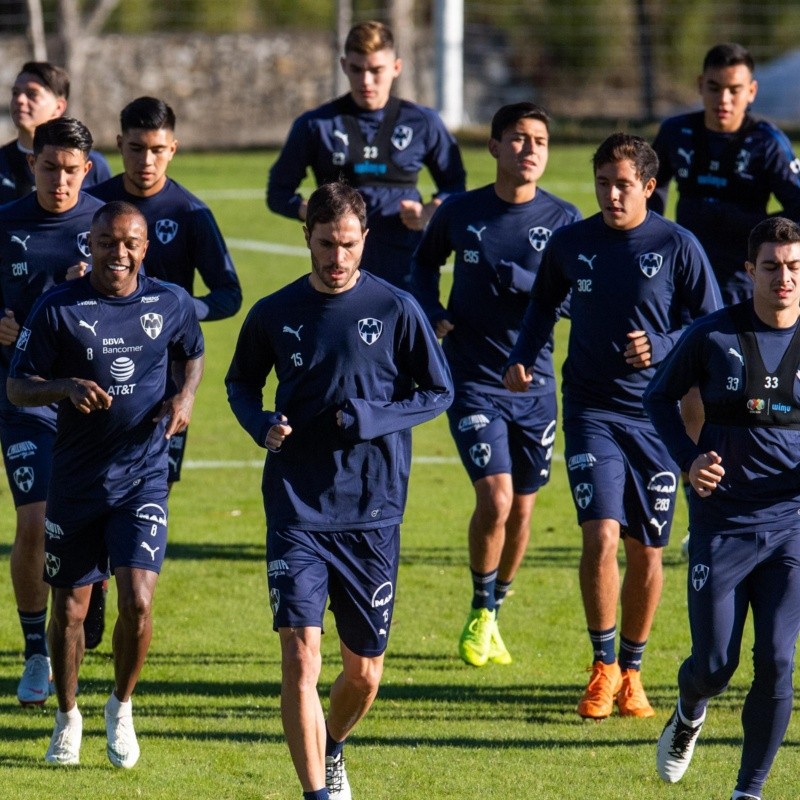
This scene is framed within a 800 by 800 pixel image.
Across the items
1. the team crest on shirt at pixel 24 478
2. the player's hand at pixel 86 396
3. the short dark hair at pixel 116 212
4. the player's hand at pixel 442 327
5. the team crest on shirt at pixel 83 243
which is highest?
the short dark hair at pixel 116 212

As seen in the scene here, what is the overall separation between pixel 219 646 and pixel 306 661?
2.65 meters

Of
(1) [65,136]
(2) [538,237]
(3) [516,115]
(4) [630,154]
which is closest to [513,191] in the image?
(2) [538,237]

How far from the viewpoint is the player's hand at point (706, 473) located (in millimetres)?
6074

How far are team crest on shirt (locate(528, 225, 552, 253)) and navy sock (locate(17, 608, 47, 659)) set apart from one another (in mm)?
3222

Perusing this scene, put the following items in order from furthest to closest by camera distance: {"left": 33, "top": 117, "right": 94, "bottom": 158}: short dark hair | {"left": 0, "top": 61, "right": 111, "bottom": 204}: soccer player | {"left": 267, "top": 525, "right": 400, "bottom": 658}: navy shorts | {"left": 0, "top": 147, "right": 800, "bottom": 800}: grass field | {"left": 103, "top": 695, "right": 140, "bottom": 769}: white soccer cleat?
{"left": 0, "top": 61, "right": 111, "bottom": 204}: soccer player → {"left": 33, "top": 117, "right": 94, "bottom": 158}: short dark hair → {"left": 103, "top": 695, "right": 140, "bottom": 769}: white soccer cleat → {"left": 0, "top": 147, "right": 800, "bottom": 800}: grass field → {"left": 267, "top": 525, "right": 400, "bottom": 658}: navy shorts

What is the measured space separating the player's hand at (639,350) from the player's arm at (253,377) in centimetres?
190

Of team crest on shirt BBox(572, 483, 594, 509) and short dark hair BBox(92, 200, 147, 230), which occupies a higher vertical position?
short dark hair BBox(92, 200, 147, 230)

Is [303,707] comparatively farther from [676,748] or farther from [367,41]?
[367,41]

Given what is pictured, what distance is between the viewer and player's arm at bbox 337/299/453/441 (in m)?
6.14

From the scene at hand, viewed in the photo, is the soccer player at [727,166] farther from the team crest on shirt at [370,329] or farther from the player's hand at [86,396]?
the player's hand at [86,396]

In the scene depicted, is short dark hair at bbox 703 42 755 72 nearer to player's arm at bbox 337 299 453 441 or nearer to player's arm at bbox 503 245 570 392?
player's arm at bbox 503 245 570 392

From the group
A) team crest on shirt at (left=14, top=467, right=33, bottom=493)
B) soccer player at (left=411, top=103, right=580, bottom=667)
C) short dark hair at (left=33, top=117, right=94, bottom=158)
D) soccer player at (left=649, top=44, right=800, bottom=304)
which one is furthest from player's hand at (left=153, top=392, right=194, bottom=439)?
soccer player at (left=649, top=44, right=800, bottom=304)

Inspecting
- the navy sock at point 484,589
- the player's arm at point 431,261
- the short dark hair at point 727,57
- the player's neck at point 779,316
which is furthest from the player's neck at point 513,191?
the player's neck at point 779,316

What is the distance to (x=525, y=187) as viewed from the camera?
8547 millimetres
